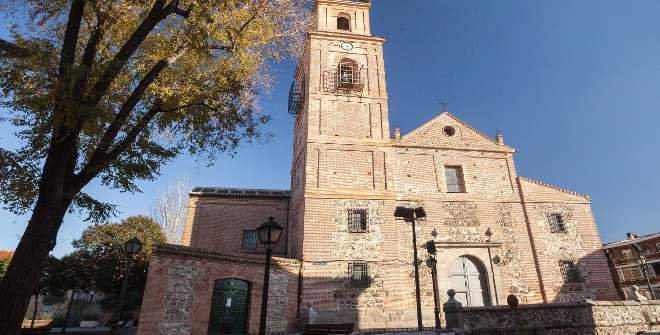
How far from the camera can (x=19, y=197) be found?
8508mm

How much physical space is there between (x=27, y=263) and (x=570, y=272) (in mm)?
21389

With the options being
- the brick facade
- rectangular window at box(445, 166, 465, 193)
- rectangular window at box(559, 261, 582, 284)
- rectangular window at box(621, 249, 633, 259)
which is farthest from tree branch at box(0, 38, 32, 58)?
rectangular window at box(621, 249, 633, 259)

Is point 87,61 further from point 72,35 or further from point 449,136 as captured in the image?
point 449,136

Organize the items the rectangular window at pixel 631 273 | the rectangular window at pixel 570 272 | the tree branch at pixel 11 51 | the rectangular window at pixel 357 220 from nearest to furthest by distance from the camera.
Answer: the tree branch at pixel 11 51
the rectangular window at pixel 357 220
the rectangular window at pixel 570 272
the rectangular window at pixel 631 273

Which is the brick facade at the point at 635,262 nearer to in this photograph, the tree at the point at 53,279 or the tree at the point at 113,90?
the tree at the point at 113,90

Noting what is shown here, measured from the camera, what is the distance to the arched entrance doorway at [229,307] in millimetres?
15014

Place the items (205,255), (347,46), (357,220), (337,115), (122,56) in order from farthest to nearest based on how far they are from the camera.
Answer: (347,46)
(337,115)
(357,220)
(205,255)
(122,56)

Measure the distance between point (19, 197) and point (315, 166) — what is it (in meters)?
12.1

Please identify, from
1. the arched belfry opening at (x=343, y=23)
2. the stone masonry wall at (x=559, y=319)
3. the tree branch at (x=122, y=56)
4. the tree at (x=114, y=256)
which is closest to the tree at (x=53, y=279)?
the tree at (x=114, y=256)

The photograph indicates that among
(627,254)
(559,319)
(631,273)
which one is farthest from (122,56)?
(631,273)

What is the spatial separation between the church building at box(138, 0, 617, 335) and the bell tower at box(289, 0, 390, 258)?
0.22ft

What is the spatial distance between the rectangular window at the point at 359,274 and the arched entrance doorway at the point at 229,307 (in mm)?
4531

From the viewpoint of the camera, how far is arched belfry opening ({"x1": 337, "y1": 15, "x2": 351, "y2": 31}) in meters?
23.9

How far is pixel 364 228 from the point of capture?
18.1 metres
